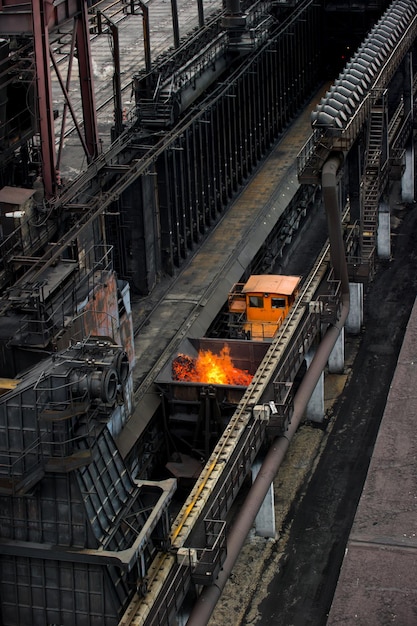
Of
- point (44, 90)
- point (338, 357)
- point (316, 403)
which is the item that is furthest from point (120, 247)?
point (316, 403)

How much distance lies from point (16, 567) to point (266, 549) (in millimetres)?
12894

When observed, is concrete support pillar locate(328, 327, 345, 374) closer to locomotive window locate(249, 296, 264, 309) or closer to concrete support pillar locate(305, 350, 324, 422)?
concrete support pillar locate(305, 350, 324, 422)

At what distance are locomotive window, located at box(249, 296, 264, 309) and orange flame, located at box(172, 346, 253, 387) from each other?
A: 423cm

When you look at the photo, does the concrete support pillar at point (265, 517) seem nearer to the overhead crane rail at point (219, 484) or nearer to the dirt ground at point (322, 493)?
the dirt ground at point (322, 493)

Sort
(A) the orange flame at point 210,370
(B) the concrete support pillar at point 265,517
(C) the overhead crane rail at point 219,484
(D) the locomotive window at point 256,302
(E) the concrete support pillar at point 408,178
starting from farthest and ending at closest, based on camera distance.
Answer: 1. (E) the concrete support pillar at point 408,178
2. (D) the locomotive window at point 256,302
3. (A) the orange flame at point 210,370
4. (B) the concrete support pillar at point 265,517
5. (C) the overhead crane rail at point 219,484

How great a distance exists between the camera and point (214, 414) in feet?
163

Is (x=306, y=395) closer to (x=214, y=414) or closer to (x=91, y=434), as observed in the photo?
(x=214, y=414)

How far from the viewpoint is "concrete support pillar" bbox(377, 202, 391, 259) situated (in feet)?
220

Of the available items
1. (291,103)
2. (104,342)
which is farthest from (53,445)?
(291,103)

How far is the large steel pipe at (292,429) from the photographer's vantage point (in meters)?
38.2

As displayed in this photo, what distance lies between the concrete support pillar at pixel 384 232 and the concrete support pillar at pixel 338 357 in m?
11.3

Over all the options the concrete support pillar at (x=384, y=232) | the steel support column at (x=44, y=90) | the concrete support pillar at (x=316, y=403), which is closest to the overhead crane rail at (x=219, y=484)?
the concrete support pillar at (x=316, y=403)

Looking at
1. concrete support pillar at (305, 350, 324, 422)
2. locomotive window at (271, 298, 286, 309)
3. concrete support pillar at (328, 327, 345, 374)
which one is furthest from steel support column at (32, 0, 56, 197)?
concrete support pillar at (328, 327, 345, 374)

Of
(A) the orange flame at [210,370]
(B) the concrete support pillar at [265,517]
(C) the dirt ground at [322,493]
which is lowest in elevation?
(C) the dirt ground at [322,493]
